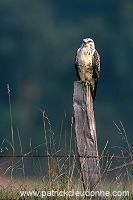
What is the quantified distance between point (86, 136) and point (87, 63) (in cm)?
237

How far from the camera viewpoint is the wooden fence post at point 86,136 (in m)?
4.52

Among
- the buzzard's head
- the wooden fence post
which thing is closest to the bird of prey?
the buzzard's head

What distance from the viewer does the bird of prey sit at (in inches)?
263

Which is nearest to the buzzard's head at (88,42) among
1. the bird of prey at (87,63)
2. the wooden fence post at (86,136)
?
the bird of prey at (87,63)

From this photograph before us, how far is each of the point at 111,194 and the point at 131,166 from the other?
0.44 metres

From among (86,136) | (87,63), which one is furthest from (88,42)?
(86,136)

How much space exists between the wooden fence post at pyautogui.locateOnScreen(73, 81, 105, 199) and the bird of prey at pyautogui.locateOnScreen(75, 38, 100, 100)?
1895mm

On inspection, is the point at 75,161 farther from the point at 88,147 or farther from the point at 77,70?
the point at 77,70

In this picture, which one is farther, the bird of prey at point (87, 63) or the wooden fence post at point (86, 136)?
the bird of prey at point (87, 63)

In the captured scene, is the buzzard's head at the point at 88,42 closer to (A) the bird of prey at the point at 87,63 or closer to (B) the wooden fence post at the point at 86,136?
(A) the bird of prey at the point at 87,63

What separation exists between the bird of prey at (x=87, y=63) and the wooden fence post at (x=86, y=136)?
190 cm

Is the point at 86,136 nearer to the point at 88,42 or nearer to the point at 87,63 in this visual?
the point at 87,63

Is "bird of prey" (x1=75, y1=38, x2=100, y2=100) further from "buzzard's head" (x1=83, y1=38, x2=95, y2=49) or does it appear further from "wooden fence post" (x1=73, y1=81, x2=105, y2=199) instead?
"wooden fence post" (x1=73, y1=81, x2=105, y2=199)

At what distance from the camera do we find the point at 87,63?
6.69 meters
